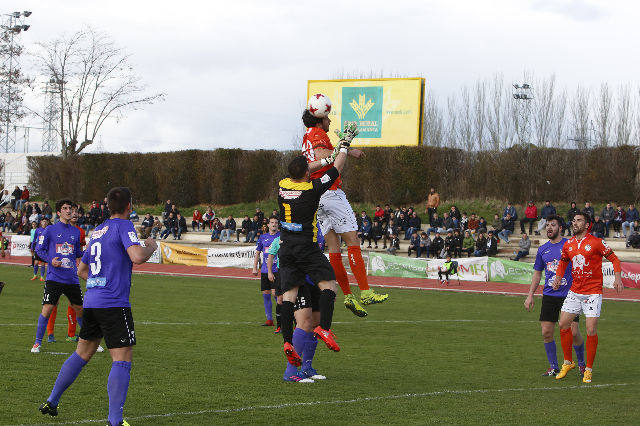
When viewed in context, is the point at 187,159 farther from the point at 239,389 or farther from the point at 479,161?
the point at 239,389

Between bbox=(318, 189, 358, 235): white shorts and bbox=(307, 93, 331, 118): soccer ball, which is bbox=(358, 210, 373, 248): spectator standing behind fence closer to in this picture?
bbox=(318, 189, 358, 235): white shorts

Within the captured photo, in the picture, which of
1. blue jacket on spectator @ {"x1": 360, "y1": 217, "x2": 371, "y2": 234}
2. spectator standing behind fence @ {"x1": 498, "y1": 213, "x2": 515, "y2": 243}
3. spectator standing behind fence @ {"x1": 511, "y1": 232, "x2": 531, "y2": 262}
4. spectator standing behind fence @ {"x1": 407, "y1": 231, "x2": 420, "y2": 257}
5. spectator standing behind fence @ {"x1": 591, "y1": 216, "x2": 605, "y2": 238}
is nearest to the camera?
spectator standing behind fence @ {"x1": 511, "y1": 232, "x2": 531, "y2": 262}

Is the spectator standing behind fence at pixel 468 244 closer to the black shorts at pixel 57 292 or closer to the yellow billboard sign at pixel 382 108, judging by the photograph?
the yellow billboard sign at pixel 382 108

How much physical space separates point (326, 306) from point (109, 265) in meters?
3.27

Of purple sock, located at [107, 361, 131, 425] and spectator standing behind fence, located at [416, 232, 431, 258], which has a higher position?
purple sock, located at [107, 361, 131, 425]

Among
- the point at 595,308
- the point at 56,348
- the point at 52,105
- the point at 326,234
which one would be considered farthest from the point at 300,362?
the point at 52,105

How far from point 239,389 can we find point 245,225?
31.0m

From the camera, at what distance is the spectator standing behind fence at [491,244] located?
3294 cm

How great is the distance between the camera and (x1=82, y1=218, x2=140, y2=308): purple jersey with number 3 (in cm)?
643

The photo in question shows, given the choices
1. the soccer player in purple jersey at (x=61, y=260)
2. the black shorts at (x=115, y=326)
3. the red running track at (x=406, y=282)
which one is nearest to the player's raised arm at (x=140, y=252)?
the black shorts at (x=115, y=326)

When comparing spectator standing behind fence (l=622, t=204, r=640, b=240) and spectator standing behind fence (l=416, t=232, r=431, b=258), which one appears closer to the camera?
spectator standing behind fence (l=622, t=204, r=640, b=240)

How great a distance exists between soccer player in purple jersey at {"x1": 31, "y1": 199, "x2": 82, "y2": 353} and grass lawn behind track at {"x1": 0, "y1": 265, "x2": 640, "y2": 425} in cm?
70

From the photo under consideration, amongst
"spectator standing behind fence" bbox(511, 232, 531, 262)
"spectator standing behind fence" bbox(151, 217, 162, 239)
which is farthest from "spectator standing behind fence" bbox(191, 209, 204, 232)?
"spectator standing behind fence" bbox(511, 232, 531, 262)

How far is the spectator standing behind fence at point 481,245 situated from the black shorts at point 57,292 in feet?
77.0
